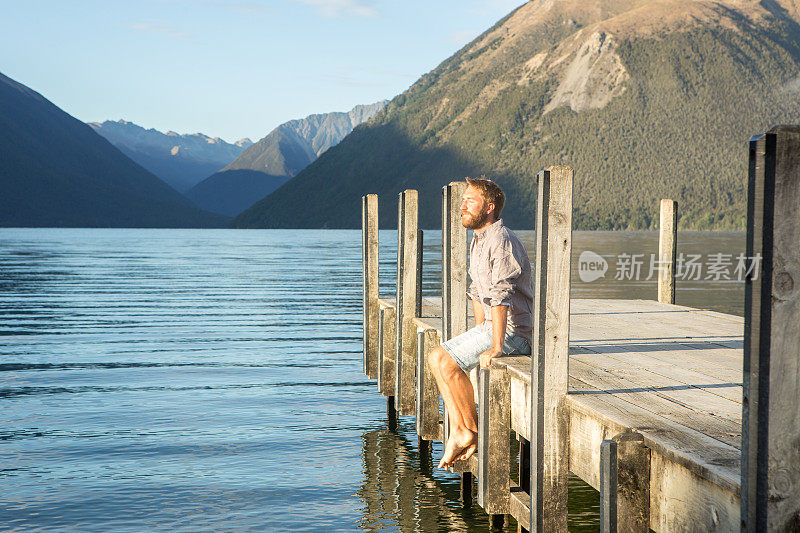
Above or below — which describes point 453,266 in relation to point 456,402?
above

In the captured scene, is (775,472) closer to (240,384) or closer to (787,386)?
(787,386)

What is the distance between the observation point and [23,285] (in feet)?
118

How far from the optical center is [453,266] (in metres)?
7.67

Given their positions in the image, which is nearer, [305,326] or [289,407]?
[289,407]

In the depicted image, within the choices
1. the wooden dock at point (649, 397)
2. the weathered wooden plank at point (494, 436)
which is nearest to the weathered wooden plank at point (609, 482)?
the wooden dock at point (649, 397)

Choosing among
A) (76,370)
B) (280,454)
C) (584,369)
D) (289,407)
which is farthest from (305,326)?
(584,369)

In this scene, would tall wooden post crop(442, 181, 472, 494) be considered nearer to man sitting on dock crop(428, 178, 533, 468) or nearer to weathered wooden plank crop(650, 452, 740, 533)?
man sitting on dock crop(428, 178, 533, 468)

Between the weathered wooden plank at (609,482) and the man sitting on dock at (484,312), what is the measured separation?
207cm

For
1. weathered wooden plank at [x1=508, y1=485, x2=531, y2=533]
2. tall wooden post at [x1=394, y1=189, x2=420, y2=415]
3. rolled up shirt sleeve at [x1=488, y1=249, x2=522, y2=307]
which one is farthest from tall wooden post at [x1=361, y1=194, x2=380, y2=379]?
weathered wooden plank at [x1=508, y1=485, x2=531, y2=533]

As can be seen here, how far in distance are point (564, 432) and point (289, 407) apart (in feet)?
27.9

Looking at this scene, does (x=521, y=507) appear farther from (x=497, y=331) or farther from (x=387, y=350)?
(x=387, y=350)

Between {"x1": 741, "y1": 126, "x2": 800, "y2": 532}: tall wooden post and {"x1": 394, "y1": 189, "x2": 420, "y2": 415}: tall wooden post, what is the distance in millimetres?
6777

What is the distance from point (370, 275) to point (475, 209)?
7.39 metres

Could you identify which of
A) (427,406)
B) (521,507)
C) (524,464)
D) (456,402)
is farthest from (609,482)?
(427,406)
